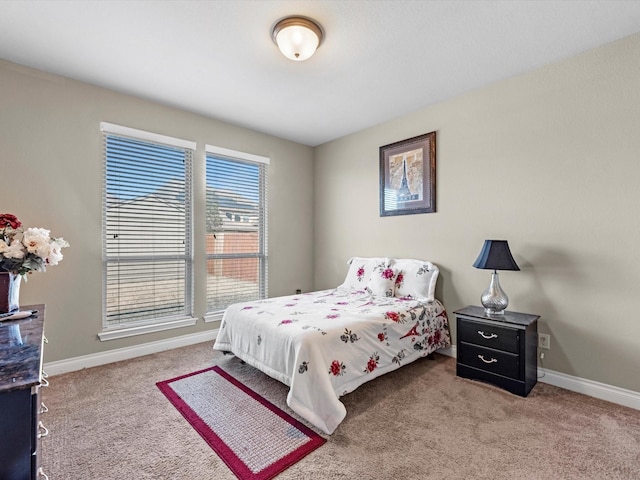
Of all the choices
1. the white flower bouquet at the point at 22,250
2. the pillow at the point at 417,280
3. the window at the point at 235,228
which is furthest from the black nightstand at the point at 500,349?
A: the white flower bouquet at the point at 22,250

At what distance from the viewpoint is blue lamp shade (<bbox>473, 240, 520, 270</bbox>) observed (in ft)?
8.10

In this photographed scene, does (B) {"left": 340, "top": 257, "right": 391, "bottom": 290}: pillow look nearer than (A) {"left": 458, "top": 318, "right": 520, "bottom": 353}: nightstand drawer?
No

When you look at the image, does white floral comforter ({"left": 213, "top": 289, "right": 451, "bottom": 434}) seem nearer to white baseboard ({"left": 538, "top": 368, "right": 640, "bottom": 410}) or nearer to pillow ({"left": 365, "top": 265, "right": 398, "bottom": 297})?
pillow ({"left": 365, "top": 265, "right": 398, "bottom": 297})

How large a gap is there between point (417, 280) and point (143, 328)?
285 centimetres

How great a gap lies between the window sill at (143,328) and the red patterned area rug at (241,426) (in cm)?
84

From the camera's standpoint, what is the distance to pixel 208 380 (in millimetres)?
2607

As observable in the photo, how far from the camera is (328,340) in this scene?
2.12 m

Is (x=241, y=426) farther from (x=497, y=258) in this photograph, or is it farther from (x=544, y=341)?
(x=544, y=341)

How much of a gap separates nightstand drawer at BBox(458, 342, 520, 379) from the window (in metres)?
2.57

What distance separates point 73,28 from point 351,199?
310 centimetres

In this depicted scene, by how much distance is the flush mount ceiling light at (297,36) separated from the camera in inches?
80.6

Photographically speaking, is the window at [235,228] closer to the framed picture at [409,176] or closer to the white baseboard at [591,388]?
the framed picture at [409,176]

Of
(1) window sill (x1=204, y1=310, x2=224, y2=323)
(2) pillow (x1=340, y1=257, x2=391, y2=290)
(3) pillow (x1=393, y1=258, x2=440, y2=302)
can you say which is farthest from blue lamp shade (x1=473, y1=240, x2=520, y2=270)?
(1) window sill (x1=204, y1=310, x2=224, y2=323)

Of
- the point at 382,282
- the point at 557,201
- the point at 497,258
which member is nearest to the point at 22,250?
the point at 382,282
